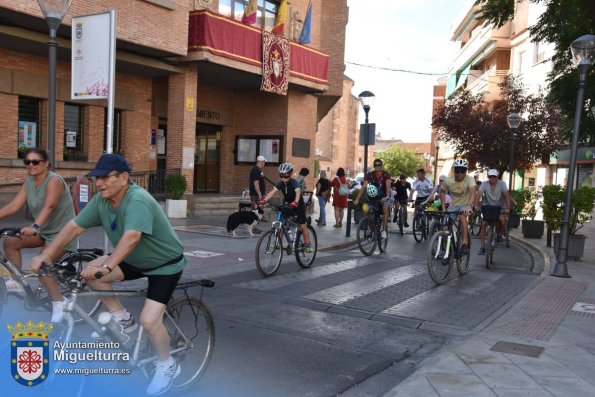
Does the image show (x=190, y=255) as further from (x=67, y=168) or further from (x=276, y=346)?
(x=67, y=168)

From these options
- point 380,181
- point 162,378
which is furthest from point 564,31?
point 162,378

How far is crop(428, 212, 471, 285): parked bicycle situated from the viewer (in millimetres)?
8578

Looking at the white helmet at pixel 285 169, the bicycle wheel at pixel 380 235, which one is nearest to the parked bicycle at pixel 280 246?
the white helmet at pixel 285 169

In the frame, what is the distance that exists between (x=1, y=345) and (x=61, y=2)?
16.4ft

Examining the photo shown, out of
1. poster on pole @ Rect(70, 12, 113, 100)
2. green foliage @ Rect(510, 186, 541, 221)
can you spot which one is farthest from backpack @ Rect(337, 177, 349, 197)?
poster on pole @ Rect(70, 12, 113, 100)

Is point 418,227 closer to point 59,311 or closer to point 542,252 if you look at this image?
point 542,252

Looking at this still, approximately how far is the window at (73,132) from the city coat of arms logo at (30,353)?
14.5 metres

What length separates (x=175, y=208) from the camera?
56.3 feet

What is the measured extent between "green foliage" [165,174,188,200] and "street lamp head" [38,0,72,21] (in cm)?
944

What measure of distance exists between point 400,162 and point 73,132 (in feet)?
240

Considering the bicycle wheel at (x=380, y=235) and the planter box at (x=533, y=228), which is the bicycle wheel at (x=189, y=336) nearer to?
the bicycle wheel at (x=380, y=235)

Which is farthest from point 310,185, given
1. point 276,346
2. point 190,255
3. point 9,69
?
point 276,346

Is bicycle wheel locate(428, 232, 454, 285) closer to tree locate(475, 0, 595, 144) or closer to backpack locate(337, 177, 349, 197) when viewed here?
tree locate(475, 0, 595, 144)

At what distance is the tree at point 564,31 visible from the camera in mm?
10938
